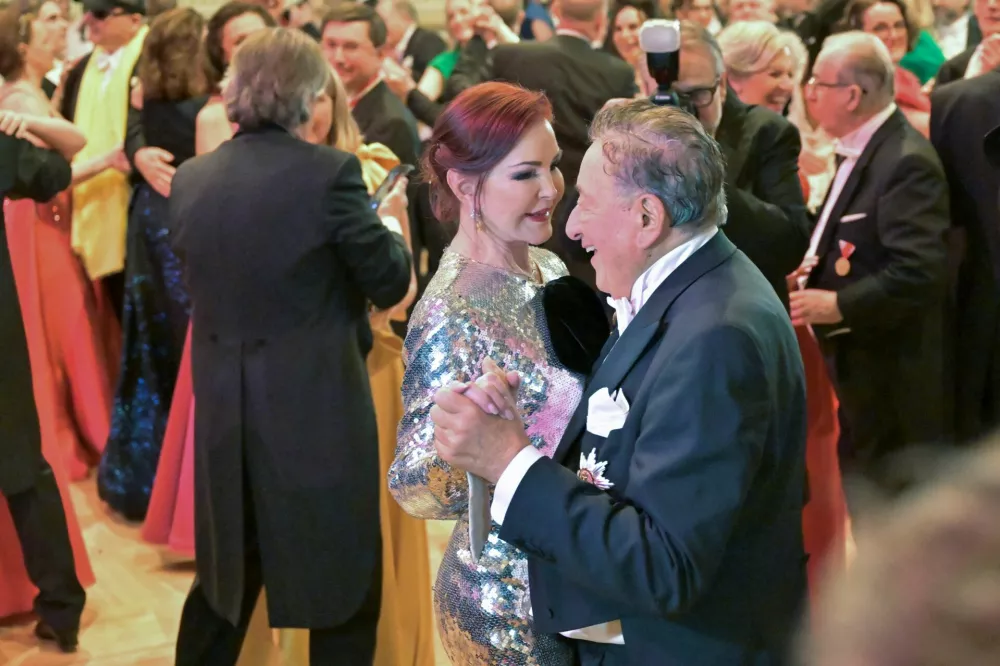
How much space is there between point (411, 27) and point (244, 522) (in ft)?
→ 16.1

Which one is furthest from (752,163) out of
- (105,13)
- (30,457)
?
(105,13)

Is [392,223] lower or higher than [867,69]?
lower

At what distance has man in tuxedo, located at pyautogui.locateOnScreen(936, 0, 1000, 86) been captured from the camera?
3.74 metres

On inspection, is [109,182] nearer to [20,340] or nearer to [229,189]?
[20,340]

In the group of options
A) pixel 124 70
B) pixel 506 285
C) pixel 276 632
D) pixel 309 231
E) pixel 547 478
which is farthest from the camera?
pixel 124 70

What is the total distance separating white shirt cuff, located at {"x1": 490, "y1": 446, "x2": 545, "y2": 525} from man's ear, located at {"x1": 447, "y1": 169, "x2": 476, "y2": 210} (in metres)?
0.61

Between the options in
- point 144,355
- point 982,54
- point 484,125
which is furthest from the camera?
point 144,355

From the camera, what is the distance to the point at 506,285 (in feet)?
6.10

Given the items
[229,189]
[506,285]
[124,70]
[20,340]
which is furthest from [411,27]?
[506,285]

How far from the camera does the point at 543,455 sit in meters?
1.46

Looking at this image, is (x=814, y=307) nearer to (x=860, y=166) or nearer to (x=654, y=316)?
(x=860, y=166)

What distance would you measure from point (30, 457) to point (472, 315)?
1.88 m

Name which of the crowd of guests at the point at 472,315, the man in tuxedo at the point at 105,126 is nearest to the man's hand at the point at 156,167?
the crowd of guests at the point at 472,315

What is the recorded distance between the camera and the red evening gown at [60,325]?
4.05 metres
